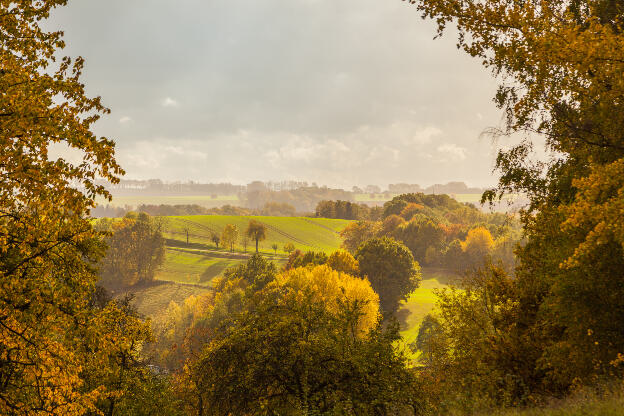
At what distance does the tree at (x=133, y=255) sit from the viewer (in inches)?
3750

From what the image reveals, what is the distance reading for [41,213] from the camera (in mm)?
9164

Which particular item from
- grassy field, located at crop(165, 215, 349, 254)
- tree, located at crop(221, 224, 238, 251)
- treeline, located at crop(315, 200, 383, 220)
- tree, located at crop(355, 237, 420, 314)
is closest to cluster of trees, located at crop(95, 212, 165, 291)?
tree, located at crop(221, 224, 238, 251)

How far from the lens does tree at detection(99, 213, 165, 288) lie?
9525 cm

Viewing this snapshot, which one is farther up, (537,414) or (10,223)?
(10,223)

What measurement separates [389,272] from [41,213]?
6499 centimetres

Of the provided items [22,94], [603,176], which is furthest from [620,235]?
[22,94]

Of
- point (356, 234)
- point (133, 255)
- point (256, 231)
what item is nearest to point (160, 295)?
point (133, 255)

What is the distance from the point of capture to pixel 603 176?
7656mm

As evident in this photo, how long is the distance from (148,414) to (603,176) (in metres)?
21.7

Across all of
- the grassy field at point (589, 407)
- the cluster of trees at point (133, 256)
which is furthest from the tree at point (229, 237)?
the grassy field at point (589, 407)

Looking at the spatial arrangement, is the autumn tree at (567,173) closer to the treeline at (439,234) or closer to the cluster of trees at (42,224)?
the cluster of trees at (42,224)

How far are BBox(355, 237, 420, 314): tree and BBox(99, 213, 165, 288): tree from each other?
5836 centimetres

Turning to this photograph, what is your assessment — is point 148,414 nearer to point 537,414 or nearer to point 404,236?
point 537,414

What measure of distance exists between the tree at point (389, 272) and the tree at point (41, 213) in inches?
2470
